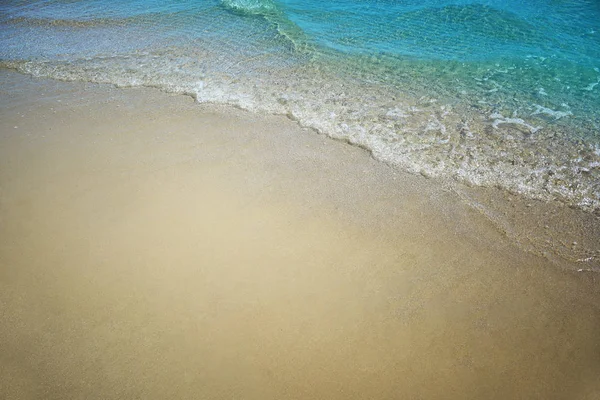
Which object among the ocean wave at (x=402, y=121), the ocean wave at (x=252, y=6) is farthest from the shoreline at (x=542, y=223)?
the ocean wave at (x=252, y=6)

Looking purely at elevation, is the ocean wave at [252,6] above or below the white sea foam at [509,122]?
above

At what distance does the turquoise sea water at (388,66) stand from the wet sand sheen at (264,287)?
1165 mm

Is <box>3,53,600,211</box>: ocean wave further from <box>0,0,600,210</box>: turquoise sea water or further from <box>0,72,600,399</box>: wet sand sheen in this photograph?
<box>0,72,600,399</box>: wet sand sheen

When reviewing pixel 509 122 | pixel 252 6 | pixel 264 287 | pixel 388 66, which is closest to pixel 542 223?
pixel 509 122

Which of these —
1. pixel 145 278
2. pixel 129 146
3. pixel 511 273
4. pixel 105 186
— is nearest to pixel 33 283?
pixel 145 278

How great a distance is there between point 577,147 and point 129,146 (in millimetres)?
6087

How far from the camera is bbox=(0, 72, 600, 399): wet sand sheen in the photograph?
2.44 metres

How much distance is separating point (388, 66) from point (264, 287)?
5870 millimetres

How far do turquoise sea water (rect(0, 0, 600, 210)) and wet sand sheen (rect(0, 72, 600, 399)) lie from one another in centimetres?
117

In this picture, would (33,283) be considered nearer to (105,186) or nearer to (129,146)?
(105,186)

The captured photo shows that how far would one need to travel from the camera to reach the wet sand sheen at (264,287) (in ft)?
8.00

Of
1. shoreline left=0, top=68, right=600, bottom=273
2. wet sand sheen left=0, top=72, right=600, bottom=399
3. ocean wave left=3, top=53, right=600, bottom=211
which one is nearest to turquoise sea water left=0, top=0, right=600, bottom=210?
ocean wave left=3, top=53, right=600, bottom=211

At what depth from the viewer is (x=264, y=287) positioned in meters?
3.00

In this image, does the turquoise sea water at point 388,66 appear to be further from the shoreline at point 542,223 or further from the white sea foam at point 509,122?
the shoreline at point 542,223
